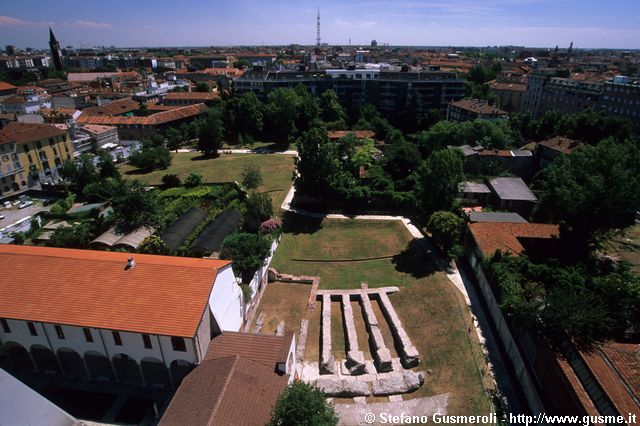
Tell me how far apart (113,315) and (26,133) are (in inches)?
2387

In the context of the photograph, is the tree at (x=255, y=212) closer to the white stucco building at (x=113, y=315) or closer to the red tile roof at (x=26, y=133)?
the white stucco building at (x=113, y=315)

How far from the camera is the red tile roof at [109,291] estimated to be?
24234 millimetres

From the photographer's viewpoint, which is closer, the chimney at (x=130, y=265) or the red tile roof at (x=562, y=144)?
the chimney at (x=130, y=265)

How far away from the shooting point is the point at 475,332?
101 feet

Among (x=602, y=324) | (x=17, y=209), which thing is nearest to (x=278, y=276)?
(x=602, y=324)

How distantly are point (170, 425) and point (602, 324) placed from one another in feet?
86.4

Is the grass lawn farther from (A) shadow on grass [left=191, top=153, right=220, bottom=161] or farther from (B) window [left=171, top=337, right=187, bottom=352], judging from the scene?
(B) window [left=171, top=337, right=187, bottom=352]

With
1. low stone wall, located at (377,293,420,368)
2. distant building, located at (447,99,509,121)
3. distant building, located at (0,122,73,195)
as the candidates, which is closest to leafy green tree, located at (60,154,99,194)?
distant building, located at (0,122,73,195)

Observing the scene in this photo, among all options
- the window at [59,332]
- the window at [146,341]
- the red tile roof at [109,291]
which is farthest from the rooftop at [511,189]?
the window at [59,332]

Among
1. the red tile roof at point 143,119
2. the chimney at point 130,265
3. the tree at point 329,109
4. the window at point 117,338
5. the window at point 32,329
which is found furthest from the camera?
the tree at point 329,109

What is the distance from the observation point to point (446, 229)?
129 feet

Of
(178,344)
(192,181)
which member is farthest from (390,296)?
(192,181)

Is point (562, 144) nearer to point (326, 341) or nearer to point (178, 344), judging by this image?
point (326, 341)

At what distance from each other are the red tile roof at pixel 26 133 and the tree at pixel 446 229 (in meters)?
69.1
